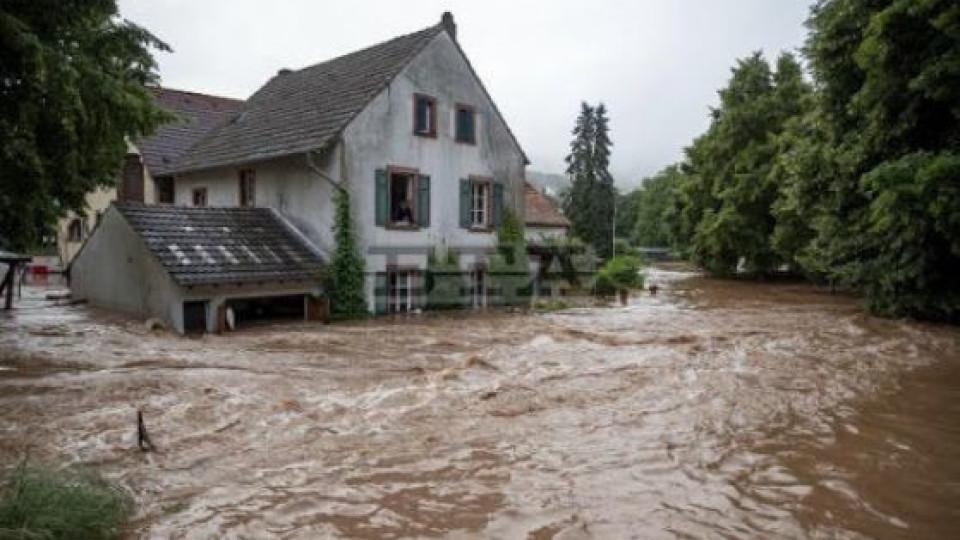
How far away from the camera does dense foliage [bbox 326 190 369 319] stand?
2014 centimetres

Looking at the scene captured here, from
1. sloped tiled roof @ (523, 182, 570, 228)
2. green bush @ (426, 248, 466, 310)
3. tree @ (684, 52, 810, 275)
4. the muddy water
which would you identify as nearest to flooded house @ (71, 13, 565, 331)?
green bush @ (426, 248, 466, 310)

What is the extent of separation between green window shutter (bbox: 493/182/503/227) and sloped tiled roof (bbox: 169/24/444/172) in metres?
5.38

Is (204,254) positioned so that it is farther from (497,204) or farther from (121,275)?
(497,204)

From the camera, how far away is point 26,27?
8.98 meters

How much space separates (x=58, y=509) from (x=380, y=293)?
16304 mm

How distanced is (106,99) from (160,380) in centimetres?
441

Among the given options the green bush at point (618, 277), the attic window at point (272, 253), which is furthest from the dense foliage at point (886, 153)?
the attic window at point (272, 253)

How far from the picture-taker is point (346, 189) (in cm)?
2030

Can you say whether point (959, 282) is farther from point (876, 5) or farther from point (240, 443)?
point (240, 443)

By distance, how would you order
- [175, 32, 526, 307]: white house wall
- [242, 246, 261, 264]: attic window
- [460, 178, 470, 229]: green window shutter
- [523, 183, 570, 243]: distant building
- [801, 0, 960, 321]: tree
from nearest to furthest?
[801, 0, 960, 321]: tree < [242, 246, 261, 264]: attic window < [175, 32, 526, 307]: white house wall < [460, 178, 470, 229]: green window shutter < [523, 183, 570, 243]: distant building

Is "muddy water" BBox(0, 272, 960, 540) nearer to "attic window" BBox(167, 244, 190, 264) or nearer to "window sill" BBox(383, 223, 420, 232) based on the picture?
"attic window" BBox(167, 244, 190, 264)

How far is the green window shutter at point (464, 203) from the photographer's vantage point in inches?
923

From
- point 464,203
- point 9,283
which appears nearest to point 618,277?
point 464,203

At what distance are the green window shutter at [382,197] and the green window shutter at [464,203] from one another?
10.0ft
